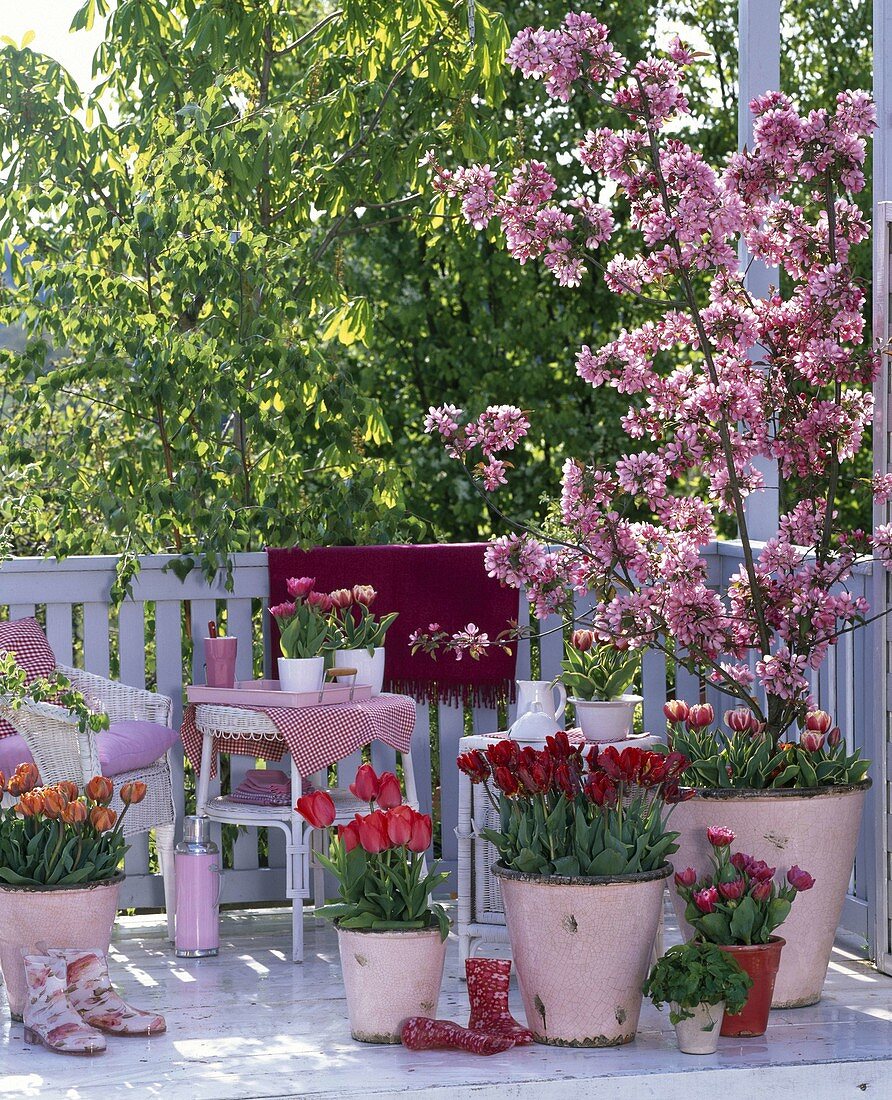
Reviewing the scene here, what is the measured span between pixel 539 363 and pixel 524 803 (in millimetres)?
6101

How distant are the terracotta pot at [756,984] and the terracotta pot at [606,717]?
0.71 metres

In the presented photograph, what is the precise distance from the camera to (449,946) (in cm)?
392

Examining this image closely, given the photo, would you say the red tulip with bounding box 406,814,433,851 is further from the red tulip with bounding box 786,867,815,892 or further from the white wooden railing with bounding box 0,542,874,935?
the white wooden railing with bounding box 0,542,874,935

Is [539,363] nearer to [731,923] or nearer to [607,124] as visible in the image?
[607,124]

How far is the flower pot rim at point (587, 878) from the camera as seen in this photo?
9.87ft

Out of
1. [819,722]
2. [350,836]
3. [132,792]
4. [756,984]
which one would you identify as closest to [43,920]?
[132,792]

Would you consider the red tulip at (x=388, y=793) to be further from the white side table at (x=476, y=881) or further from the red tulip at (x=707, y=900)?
the red tulip at (x=707, y=900)

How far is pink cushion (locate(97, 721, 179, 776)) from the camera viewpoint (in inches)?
150

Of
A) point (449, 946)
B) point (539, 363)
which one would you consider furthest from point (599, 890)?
point (539, 363)

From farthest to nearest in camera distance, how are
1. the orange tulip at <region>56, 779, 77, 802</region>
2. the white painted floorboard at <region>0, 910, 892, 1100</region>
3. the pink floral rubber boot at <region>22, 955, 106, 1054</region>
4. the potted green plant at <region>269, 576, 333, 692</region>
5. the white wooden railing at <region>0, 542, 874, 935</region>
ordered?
the white wooden railing at <region>0, 542, 874, 935</region> < the potted green plant at <region>269, 576, 333, 692</region> < the orange tulip at <region>56, 779, 77, 802</region> < the pink floral rubber boot at <region>22, 955, 106, 1054</region> < the white painted floorboard at <region>0, 910, 892, 1100</region>

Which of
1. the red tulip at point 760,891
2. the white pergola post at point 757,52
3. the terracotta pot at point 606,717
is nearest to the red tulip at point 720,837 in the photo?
the red tulip at point 760,891

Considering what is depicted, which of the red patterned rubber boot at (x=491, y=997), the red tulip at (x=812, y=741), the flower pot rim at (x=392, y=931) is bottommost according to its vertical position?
the red patterned rubber boot at (x=491, y=997)

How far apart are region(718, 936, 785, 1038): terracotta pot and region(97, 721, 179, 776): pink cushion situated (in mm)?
1564

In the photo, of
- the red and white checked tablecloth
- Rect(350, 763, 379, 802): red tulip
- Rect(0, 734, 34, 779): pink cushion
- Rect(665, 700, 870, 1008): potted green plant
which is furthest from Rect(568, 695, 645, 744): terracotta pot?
Rect(0, 734, 34, 779): pink cushion
